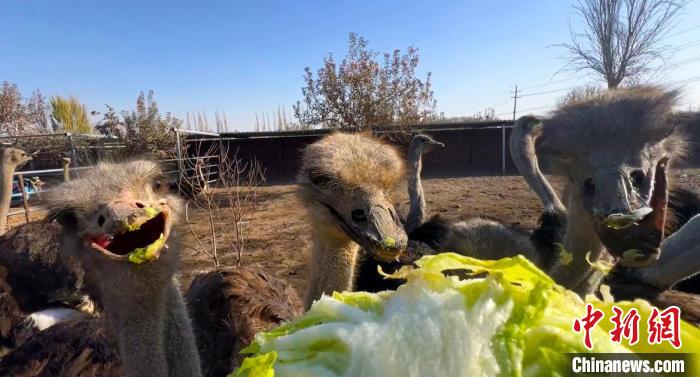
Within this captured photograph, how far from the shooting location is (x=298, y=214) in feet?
12.0

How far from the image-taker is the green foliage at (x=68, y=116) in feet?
59.5

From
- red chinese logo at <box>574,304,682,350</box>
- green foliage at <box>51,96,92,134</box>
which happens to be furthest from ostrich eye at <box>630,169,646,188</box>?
green foliage at <box>51,96,92,134</box>

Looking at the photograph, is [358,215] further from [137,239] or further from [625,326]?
[625,326]

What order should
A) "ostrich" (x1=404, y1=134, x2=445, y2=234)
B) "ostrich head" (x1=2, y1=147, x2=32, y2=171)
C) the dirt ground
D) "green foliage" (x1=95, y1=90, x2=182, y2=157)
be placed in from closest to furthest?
"ostrich" (x1=404, y1=134, x2=445, y2=234), the dirt ground, "ostrich head" (x1=2, y1=147, x2=32, y2=171), "green foliage" (x1=95, y1=90, x2=182, y2=157)

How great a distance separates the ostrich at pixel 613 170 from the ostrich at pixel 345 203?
0.81 meters

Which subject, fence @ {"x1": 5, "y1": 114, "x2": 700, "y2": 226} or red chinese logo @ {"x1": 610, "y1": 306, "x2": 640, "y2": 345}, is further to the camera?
fence @ {"x1": 5, "y1": 114, "x2": 700, "y2": 226}

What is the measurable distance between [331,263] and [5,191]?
241 inches

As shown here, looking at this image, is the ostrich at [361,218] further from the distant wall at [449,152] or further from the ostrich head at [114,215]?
the distant wall at [449,152]

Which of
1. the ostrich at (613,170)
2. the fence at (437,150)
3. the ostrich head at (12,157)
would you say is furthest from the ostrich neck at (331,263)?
the fence at (437,150)

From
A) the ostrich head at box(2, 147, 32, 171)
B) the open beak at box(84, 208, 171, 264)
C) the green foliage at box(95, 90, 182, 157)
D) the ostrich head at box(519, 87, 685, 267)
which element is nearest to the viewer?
the open beak at box(84, 208, 171, 264)

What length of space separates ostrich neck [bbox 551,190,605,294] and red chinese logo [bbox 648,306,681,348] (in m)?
1.75

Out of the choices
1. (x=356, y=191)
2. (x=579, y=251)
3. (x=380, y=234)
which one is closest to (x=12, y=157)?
(x=356, y=191)

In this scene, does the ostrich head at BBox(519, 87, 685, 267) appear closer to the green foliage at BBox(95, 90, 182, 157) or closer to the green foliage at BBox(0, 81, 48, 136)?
the green foliage at BBox(95, 90, 182, 157)

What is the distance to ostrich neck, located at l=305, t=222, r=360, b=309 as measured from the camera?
2.23m
